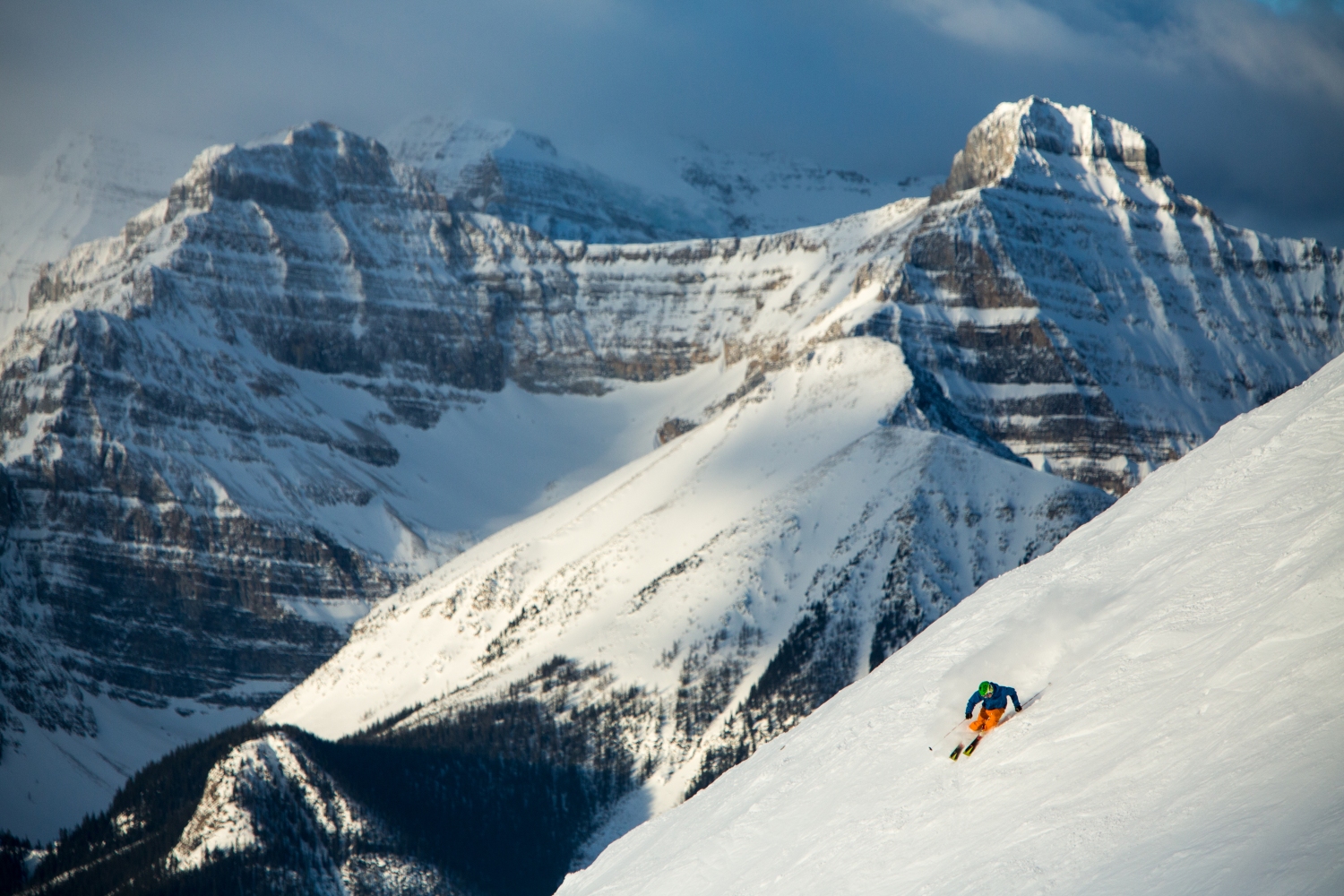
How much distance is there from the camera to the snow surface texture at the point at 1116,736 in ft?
114

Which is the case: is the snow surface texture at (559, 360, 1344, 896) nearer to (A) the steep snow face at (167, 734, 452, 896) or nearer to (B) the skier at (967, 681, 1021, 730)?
(B) the skier at (967, 681, 1021, 730)

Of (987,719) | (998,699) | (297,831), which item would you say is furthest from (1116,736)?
(297,831)

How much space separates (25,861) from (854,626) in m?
95.2

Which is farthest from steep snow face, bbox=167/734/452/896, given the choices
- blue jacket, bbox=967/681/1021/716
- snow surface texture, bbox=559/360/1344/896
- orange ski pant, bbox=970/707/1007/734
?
blue jacket, bbox=967/681/1021/716

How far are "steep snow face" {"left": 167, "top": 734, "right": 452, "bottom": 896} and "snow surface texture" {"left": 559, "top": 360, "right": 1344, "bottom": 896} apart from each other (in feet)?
310

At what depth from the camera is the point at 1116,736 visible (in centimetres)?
4125

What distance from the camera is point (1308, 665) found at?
36375 mm

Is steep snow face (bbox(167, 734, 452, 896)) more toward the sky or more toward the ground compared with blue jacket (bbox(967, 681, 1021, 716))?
more toward the ground

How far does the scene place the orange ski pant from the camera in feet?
152

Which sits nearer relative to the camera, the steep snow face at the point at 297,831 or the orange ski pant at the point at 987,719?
the orange ski pant at the point at 987,719

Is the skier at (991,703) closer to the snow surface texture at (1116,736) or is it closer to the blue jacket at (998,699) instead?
the blue jacket at (998,699)

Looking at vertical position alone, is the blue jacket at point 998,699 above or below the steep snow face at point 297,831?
above

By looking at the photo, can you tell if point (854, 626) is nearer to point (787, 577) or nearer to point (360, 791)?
point (787, 577)

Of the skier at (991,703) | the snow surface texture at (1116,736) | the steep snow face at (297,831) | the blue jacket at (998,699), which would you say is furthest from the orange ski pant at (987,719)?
the steep snow face at (297,831)
